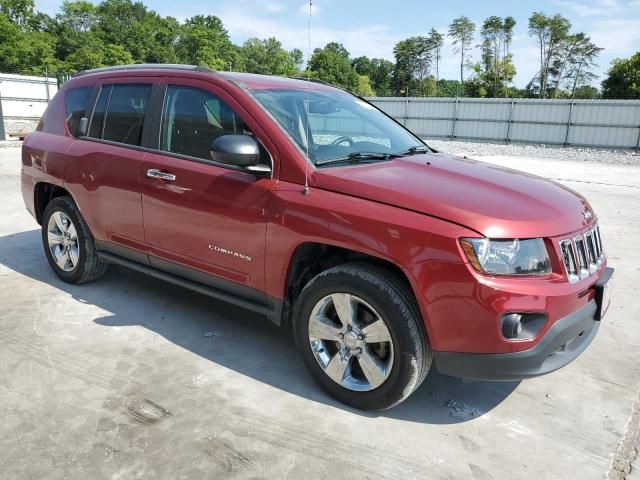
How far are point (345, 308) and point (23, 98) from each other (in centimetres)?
2626

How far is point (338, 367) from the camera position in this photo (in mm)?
2893

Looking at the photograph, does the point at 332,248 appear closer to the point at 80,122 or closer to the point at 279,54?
the point at 80,122

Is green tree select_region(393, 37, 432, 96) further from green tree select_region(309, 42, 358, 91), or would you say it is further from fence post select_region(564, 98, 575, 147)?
fence post select_region(564, 98, 575, 147)

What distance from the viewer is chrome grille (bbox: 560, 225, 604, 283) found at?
2590 millimetres

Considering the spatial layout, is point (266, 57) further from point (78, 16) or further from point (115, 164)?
point (115, 164)

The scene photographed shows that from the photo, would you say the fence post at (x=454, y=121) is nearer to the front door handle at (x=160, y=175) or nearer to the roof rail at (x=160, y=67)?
the roof rail at (x=160, y=67)

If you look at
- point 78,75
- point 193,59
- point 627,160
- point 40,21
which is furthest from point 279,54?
point 78,75

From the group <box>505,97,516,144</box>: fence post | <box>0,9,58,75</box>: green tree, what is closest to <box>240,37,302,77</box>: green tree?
<box>0,9,58,75</box>: green tree

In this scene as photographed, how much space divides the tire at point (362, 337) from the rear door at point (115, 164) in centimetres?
164

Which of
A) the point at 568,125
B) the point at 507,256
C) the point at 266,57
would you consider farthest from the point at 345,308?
the point at 266,57

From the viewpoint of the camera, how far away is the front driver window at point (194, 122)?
334 centimetres

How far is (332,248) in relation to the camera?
298 cm

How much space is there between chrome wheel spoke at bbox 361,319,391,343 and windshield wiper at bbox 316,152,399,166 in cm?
98

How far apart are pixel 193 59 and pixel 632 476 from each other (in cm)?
8136
